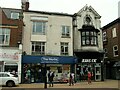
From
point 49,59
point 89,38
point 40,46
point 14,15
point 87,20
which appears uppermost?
point 14,15

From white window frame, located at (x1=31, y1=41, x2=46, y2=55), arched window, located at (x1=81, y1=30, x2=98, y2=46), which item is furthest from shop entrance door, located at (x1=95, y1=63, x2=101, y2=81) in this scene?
white window frame, located at (x1=31, y1=41, x2=46, y2=55)

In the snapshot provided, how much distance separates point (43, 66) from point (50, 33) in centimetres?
498

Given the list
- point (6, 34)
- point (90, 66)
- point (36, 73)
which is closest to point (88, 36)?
point (90, 66)

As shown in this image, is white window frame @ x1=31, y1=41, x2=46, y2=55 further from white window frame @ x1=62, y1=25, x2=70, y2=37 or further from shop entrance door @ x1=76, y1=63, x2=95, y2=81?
shop entrance door @ x1=76, y1=63, x2=95, y2=81

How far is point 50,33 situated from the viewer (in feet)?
121

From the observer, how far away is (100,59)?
3847cm

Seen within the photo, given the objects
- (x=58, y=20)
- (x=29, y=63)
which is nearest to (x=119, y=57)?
(x=58, y=20)

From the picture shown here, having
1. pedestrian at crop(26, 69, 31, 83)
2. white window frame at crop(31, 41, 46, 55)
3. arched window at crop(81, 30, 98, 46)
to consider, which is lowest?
pedestrian at crop(26, 69, 31, 83)

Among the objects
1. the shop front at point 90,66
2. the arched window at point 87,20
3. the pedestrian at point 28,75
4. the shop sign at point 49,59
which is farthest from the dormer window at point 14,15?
the shop front at point 90,66

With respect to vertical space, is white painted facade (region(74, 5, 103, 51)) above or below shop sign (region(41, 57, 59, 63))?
above

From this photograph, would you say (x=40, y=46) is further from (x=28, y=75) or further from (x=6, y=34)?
(x=6, y=34)

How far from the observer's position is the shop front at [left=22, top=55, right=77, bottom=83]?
3456 centimetres

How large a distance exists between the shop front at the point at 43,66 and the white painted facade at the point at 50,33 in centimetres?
110

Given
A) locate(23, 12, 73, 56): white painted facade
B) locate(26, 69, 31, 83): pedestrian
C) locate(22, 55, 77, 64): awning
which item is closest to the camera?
locate(26, 69, 31, 83): pedestrian
